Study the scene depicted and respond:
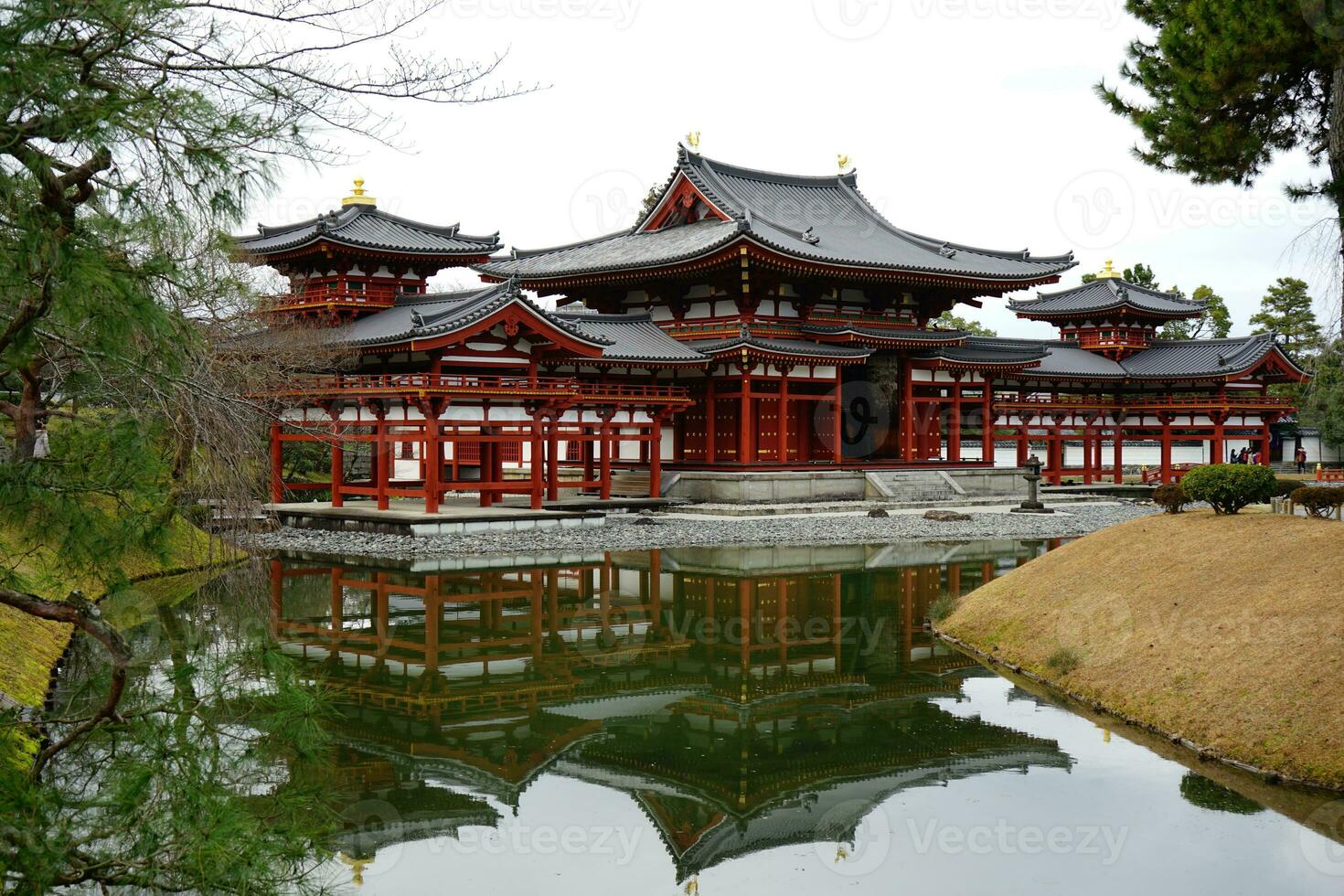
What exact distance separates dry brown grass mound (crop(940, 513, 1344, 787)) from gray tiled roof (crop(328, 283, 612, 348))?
1400cm

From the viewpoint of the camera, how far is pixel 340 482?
28.0 metres

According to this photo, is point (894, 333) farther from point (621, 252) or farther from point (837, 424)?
point (621, 252)

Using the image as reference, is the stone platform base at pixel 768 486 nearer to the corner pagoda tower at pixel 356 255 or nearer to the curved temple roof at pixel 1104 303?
the corner pagoda tower at pixel 356 255

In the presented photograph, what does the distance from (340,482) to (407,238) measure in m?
7.73

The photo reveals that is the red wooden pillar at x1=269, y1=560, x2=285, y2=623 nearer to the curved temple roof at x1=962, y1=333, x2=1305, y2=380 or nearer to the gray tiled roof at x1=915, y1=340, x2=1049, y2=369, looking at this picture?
the gray tiled roof at x1=915, y1=340, x2=1049, y2=369

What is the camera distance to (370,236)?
3081 cm

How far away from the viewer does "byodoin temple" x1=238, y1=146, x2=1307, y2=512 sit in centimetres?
2745

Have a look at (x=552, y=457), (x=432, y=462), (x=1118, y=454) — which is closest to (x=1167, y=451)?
(x=1118, y=454)

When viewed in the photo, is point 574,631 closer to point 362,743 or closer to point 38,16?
point 362,743

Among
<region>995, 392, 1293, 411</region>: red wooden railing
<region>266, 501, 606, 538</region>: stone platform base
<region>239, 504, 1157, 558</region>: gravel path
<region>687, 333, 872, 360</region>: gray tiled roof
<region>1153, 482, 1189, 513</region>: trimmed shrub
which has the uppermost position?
<region>687, 333, 872, 360</region>: gray tiled roof

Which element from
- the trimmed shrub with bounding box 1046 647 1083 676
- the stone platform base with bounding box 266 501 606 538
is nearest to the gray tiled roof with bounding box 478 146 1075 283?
the stone platform base with bounding box 266 501 606 538

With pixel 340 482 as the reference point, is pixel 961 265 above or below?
above

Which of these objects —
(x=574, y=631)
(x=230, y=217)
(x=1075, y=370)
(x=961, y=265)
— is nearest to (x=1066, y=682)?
(x=574, y=631)

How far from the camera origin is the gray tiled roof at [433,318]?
25828mm
